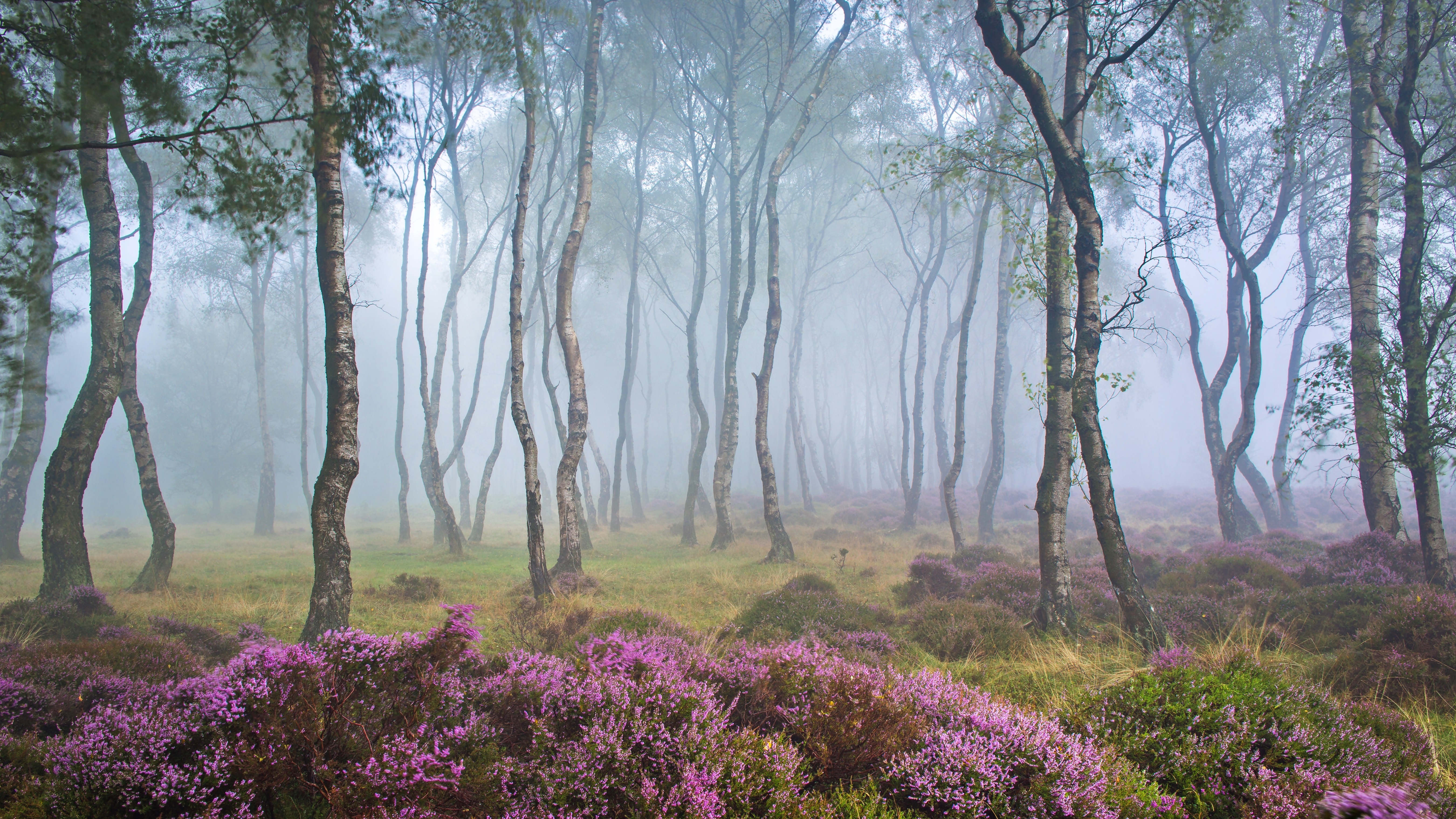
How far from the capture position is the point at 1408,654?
189 inches

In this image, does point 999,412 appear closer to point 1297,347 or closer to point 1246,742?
point 1297,347

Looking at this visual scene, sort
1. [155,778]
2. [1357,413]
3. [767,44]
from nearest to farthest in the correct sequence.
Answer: [155,778] < [1357,413] < [767,44]

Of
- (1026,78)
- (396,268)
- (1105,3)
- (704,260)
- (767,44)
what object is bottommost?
(1026,78)

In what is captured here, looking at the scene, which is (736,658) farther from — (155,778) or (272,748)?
(155,778)

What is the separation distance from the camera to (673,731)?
3219mm

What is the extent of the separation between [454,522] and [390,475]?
61.8 m

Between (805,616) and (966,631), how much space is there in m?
1.94

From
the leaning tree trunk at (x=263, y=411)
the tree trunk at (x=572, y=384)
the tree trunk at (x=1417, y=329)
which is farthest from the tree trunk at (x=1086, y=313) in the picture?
the leaning tree trunk at (x=263, y=411)

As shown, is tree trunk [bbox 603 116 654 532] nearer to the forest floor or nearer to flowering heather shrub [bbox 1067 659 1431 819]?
the forest floor

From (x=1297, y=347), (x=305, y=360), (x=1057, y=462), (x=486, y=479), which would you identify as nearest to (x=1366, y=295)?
(x=1057, y=462)

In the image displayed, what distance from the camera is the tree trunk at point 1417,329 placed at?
7059 mm

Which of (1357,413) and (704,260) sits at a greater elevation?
(704,260)

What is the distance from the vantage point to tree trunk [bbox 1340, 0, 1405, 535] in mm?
8539

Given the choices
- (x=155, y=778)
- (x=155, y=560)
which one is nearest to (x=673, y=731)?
(x=155, y=778)
